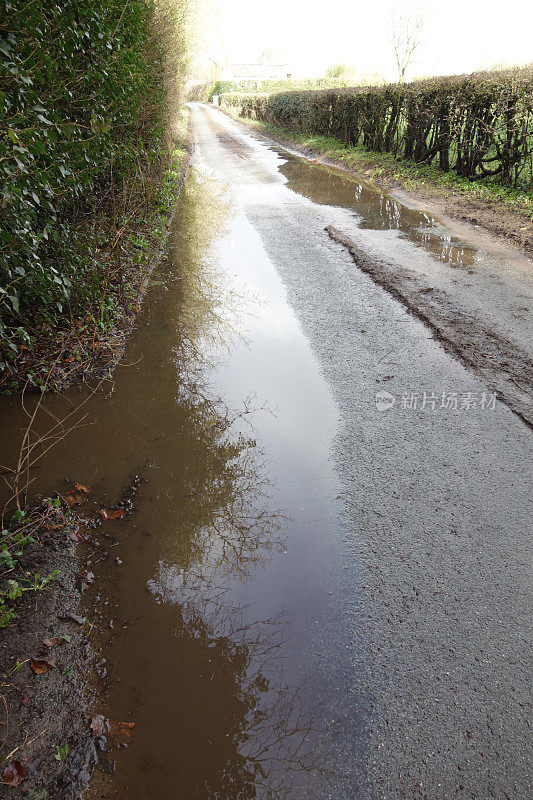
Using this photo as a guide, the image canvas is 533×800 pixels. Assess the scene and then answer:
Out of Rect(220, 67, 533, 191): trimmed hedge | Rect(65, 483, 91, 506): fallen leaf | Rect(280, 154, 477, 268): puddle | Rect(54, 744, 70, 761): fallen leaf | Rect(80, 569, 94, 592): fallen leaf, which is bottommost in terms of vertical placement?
Rect(54, 744, 70, 761): fallen leaf

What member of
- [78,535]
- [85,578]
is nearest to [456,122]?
[78,535]

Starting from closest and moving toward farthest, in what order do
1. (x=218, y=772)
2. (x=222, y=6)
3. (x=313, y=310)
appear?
(x=218, y=772) < (x=313, y=310) < (x=222, y=6)

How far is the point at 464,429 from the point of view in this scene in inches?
157

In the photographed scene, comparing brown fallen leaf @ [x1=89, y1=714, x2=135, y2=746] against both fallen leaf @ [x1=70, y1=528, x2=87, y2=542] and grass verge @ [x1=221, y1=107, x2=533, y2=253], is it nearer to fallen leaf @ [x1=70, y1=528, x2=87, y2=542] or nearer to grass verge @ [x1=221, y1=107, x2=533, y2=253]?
fallen leaf @ [x1=70, y1=528, x2=87, y2=542]

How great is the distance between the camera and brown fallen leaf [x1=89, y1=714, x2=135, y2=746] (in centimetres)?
219

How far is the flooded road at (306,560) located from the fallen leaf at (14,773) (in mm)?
308

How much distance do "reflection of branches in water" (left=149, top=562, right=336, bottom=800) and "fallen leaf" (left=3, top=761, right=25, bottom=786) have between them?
76 cm

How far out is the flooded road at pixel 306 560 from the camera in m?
2.14

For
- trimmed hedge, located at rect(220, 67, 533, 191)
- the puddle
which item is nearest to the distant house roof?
trimmed hedge, located at rect(220, 67, 533, 191)

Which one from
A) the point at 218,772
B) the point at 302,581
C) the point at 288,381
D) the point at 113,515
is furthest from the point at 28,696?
the point at 288,381

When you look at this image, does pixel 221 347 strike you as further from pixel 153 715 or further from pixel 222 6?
pixel 222 6

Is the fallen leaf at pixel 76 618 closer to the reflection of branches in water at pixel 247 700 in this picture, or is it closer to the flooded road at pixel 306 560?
the flooded road at pixel 306 560

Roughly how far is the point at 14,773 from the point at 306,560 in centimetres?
180

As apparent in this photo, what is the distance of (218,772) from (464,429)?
3.03 m
